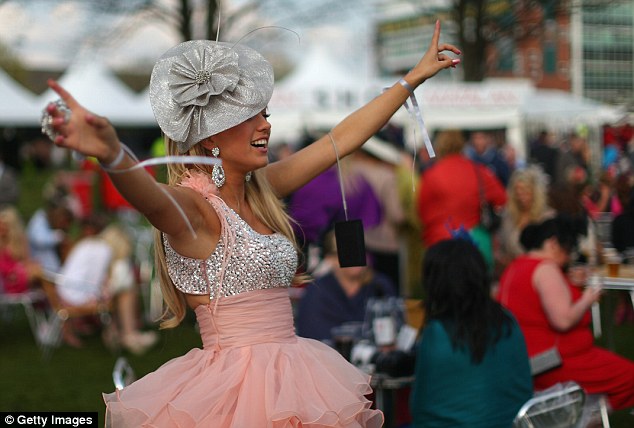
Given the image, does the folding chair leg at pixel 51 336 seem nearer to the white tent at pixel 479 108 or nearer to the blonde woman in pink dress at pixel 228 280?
the blonde woman in pink dress at pixel 228 280

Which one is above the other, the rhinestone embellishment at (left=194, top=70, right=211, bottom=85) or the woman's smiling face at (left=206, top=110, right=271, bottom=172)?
the rhinestone embellishment at (left=194, top=70, right=211, bottom=85)

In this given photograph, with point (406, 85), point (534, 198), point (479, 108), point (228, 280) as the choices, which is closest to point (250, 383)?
point (228, 280)

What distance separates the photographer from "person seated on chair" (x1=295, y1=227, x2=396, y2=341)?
566 cm

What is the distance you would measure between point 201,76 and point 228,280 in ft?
1.93

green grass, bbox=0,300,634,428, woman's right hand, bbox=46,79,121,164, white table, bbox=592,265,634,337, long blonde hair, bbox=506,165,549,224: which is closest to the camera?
woman's right hand, bbox=46,79,121,164

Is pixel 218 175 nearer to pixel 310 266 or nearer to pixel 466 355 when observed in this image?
pixel 466 355

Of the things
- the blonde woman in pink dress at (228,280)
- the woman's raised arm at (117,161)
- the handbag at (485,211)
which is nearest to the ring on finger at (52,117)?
the woman's raised arm at (117,161)

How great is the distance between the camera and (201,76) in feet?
9.30

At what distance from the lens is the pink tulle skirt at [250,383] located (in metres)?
2.69

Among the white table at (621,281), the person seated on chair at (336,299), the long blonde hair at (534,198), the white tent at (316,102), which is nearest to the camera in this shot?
the white table at (621,281)

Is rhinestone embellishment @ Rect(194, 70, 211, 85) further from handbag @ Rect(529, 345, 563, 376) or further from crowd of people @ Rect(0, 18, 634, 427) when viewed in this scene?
handbag @ Rect(529, 345, 563, 376)

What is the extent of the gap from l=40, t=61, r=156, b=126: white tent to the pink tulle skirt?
48.3 feet

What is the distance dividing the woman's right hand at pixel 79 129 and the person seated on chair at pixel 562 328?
307 centimetres

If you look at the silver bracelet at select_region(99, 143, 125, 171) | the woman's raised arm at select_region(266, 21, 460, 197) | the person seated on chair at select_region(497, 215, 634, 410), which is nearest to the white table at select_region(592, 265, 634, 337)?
the person seated on chair at select_region(497, 215, 634, 410)
